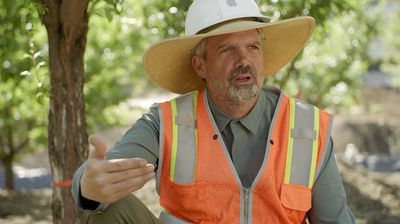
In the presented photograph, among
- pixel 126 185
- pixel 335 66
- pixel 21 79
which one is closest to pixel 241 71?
pixel 126 185

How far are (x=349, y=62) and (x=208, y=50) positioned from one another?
17.3 ft

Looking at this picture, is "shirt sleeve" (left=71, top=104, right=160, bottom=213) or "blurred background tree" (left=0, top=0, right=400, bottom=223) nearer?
"shirt sleeve" (left=71, top=104, right=160, bottom=213)

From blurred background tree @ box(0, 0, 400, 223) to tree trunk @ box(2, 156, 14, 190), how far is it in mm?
11

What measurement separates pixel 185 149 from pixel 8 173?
574cm

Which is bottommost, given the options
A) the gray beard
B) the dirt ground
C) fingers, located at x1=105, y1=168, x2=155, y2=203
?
the dirt ground

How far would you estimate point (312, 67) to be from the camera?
323 inches

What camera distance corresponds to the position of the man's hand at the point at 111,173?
251cm

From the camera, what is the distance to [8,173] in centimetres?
852

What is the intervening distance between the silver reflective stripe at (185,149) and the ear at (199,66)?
295 millimetres

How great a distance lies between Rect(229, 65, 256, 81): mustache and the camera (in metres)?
3.24

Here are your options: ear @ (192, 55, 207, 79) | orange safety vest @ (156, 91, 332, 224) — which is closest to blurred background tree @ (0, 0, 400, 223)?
ear @ (192, 55, 207, 79)

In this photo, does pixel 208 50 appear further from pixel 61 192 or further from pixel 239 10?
pixel 61 192

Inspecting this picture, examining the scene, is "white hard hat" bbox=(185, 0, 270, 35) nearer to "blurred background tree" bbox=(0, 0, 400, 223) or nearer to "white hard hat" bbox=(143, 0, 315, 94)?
"white hard hat" bbox=(143, 0, 315, 94)

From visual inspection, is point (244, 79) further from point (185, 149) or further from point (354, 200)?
point (354, 200)
